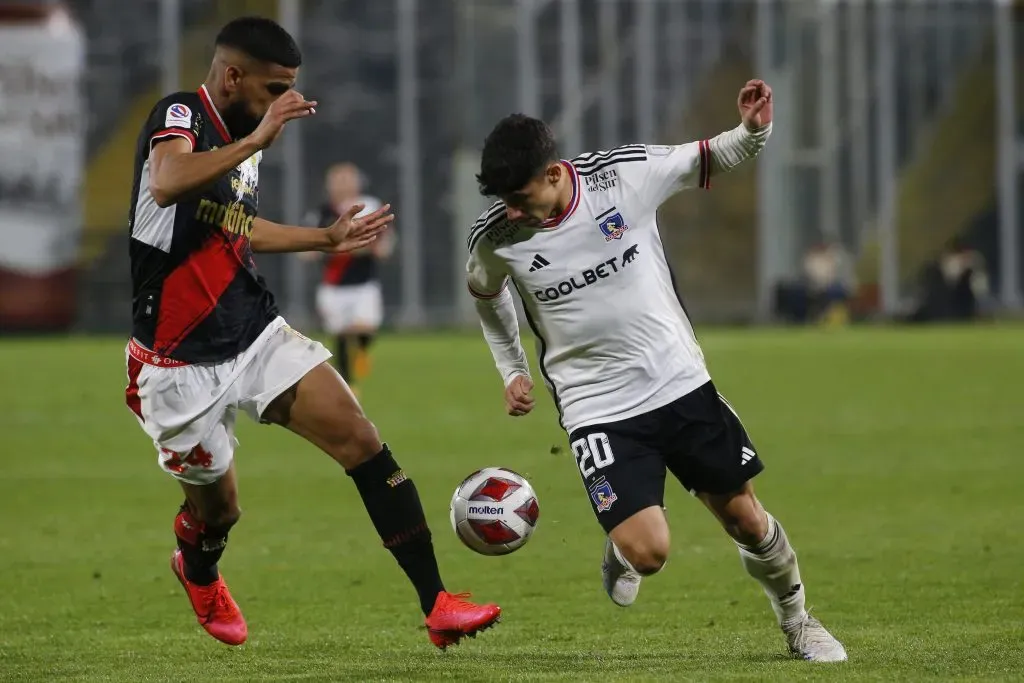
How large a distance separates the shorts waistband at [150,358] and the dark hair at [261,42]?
3.83ft

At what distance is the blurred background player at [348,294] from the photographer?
64.5 feet

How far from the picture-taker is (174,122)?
641 centimetres

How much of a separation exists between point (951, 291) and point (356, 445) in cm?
3095

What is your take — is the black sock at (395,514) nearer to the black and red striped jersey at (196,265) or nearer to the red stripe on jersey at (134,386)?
the black and red striped jersey at (196,265)

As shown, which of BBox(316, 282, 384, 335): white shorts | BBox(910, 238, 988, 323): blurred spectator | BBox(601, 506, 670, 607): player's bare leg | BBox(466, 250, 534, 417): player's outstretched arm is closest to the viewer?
BBox(601, 506, 670, 607): player's bare leg

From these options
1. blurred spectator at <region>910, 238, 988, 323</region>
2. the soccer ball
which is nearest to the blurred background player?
the soccer ball

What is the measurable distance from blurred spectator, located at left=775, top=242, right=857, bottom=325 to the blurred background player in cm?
1647

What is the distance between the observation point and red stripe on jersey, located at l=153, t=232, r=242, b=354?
6715 mm

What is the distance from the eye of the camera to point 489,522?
669 centimetres

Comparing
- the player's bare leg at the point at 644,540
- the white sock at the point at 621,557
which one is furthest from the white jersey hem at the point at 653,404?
the white sock at the point at 621,557

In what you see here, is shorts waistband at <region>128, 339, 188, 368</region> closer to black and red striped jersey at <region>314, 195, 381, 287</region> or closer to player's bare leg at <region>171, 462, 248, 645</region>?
player's bare leg at <region>171, 462, 248, 645</region>

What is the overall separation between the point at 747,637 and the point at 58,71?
99.3ft

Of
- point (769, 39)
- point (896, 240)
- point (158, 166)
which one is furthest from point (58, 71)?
point (158, 166)

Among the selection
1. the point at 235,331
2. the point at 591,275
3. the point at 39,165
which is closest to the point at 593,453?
the point at 591,275
